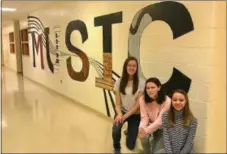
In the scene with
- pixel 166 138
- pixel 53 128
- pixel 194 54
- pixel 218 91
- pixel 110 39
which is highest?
pixel 110 39

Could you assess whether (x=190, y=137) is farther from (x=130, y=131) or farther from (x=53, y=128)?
(x=53, y=128)

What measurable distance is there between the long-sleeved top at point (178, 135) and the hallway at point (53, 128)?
0.68 meters

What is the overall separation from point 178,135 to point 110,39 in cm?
186

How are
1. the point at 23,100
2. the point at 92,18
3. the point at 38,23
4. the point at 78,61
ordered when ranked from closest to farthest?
the point at 92,18 → the point at 78,61 → the point at 23,100 → the point at 38,23

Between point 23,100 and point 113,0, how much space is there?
8.96ft

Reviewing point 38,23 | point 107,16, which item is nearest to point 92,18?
point 107,16

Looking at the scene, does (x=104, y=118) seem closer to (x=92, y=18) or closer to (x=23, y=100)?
(x=92, y=18)

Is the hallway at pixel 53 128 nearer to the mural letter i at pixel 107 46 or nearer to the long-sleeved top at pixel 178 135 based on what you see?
the mural letter i at pixel 107 46

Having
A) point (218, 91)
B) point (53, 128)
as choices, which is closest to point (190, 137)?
point (218, 91)

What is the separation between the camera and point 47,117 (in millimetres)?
3523

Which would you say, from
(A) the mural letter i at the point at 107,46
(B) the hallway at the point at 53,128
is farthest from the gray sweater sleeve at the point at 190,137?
(A) the mural letter i at the point at 107,46

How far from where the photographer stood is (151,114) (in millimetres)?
2164

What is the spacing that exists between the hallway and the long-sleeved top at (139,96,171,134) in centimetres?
53

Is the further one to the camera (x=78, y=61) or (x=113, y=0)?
(x=78, y=61)
